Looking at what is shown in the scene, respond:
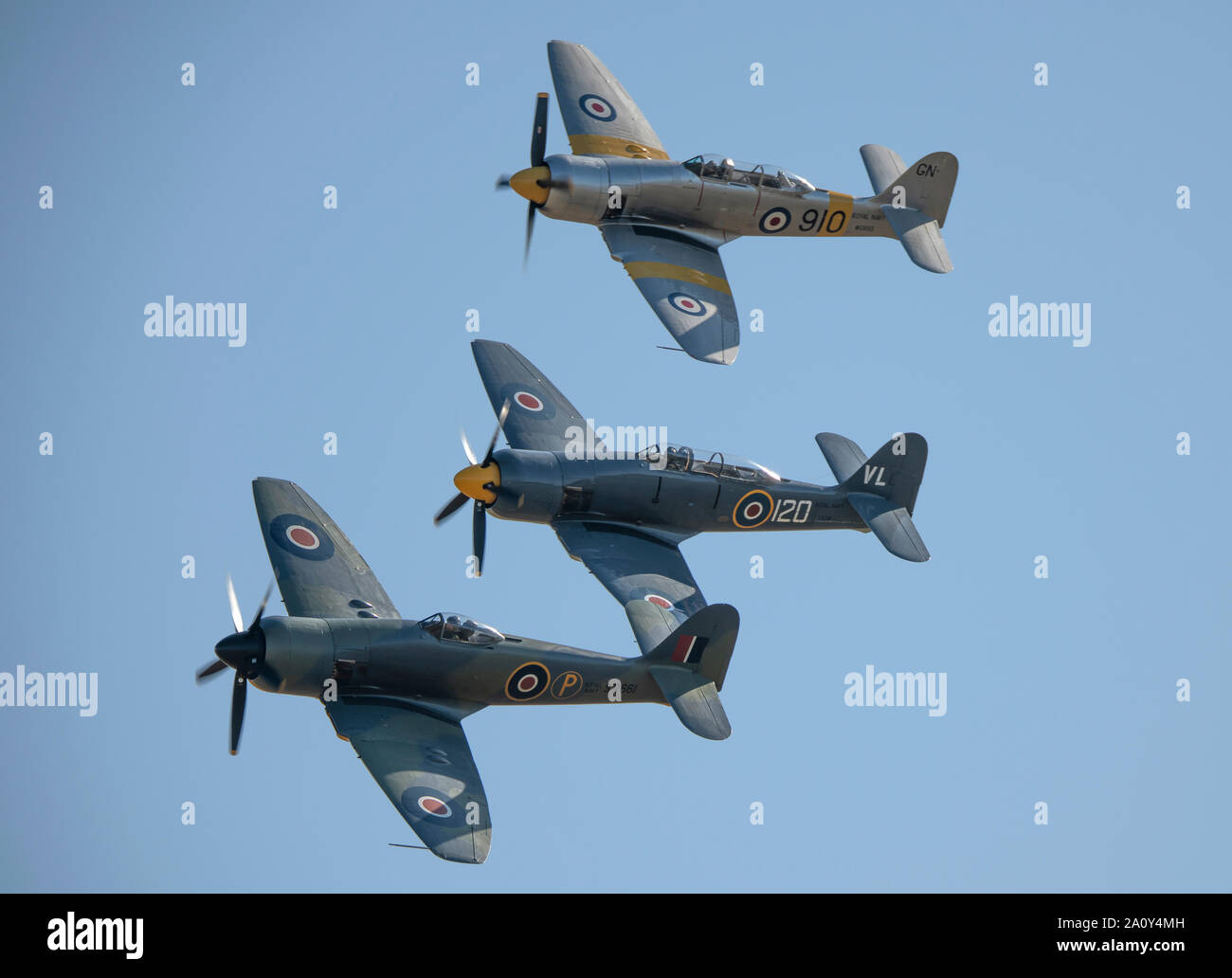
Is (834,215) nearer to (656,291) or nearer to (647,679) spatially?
(656,291)

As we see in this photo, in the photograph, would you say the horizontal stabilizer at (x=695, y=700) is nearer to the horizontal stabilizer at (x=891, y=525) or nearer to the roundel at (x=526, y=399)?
the horizontal stabilizer at (x=891, y=525)

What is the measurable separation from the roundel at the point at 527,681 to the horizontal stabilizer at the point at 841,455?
7538 millimetres

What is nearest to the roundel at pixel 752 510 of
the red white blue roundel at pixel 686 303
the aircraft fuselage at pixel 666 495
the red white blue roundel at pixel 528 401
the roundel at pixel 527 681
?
the aircraft fuselage at pixel 666 495

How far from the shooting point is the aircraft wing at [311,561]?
3894cm

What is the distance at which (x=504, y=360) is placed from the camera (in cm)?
4422

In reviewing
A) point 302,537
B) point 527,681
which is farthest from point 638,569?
point 302,537

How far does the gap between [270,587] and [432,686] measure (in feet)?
9.54

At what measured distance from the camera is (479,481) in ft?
134

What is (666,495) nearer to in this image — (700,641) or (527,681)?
(700,641)

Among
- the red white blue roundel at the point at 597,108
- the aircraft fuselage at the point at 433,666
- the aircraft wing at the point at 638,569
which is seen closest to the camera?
the aircraft fuselage at the point at 433,666

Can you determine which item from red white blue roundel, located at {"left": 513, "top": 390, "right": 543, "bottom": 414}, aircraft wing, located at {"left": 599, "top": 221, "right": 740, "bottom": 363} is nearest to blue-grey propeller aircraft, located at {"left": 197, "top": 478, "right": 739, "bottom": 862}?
red white blue roundel, located at {"left": 513, "top": 390, "right": 543, "bottom": 414}

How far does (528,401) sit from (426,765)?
8755 millimetres

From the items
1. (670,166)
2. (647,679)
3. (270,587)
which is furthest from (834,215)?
(270,587)

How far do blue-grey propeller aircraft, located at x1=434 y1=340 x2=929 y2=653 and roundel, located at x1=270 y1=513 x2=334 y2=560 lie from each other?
216 centimetres
